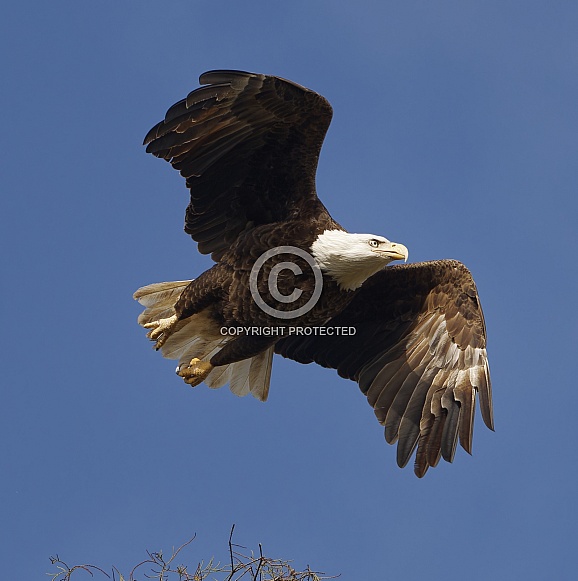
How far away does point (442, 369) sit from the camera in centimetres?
712

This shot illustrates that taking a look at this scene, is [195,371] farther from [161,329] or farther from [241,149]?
[241,149]

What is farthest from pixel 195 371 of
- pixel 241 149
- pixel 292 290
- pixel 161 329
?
pixel 241 149

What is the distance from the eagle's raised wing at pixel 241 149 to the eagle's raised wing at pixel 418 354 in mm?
1031

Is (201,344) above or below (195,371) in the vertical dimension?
above

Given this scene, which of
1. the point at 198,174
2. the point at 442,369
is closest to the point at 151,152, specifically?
the point at 198,174

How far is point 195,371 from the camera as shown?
7.36 metres

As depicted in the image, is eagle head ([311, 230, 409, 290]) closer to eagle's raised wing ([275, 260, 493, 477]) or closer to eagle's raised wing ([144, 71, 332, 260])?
eagle's raised wing ([144, 71, 332, 260])

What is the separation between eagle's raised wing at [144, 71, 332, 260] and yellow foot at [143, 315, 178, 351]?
1.88 ft

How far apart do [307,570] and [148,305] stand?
3331 millimetres

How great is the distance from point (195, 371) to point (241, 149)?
5.69ft

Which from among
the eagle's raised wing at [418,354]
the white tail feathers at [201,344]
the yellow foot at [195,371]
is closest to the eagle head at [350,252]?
the eagle's raised wing at [418,354]

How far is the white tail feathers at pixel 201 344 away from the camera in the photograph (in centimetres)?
730

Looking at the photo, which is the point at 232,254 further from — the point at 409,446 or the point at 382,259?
the point at 409,446

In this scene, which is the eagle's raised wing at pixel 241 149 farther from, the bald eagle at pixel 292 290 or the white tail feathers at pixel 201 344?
the white tail feathers at pixel 201 344
